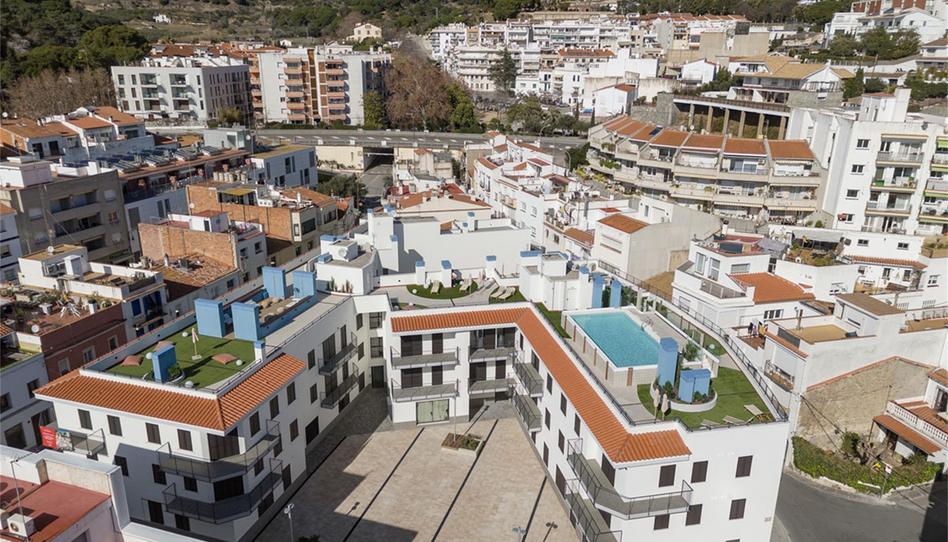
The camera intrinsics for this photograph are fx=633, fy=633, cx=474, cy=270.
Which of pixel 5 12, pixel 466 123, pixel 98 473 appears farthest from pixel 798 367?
pixel 5 12

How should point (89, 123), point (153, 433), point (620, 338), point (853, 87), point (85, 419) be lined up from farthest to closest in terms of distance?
point (853, 87) → point (89, 123) → point (620, 338) → point (85, 419) → point (153, 433)

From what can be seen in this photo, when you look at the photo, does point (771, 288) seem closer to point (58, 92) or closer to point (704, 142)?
point (704, 142)

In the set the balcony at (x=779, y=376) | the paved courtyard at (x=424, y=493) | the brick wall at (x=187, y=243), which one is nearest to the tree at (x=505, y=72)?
the brick wall at (x=187, y=243)

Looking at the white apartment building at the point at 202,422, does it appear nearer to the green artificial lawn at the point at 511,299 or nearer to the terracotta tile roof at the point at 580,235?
the green artificial lawn at the point at 511,299

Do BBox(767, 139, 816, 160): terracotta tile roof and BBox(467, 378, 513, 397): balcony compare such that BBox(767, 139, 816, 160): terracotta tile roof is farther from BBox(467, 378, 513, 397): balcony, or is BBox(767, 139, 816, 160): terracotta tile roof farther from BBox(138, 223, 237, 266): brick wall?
BBox(138, 223, 237, 266): brick wall

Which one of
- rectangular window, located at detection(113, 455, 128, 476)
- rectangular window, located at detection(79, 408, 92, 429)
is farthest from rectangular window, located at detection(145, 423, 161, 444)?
rectangular window, located at detection(79, 408, 92, 429)

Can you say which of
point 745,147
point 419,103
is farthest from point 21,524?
point 419,103

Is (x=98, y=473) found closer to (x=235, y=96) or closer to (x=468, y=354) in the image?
(x=468, y=354)
